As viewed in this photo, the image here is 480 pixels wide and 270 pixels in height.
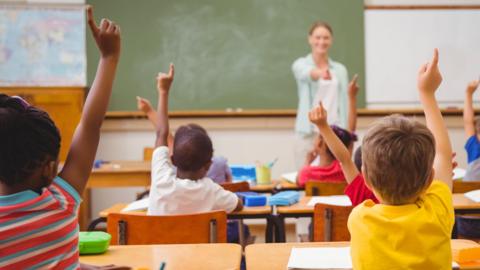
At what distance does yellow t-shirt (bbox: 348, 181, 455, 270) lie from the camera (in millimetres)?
1505

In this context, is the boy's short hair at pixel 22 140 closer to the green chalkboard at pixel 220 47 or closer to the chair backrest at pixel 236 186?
the chair backrest at pixel 236 186

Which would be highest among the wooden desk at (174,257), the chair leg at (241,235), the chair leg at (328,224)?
the wooden desk at (174,257)

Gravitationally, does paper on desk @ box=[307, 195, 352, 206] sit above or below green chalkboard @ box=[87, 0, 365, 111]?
below

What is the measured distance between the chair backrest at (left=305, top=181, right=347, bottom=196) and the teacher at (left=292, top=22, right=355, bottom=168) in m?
2.13

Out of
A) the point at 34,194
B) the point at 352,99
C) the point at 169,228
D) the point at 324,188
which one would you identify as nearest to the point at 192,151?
the point at 169,228

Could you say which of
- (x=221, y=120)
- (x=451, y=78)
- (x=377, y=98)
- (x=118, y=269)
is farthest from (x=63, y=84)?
(x=118, y=269)

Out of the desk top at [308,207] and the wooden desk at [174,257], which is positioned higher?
the wooden desk at [174,257]

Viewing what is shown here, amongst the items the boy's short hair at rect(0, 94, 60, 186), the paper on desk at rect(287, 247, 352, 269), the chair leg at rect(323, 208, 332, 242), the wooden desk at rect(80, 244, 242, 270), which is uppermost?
the boy's short hair at rect(0, 94, 60, 186)

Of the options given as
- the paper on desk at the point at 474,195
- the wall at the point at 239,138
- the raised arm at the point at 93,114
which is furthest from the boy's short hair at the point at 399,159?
the wall at the point at 239,138

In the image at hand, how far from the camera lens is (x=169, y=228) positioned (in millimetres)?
2373

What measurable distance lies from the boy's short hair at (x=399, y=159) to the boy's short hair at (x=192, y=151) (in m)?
1.42

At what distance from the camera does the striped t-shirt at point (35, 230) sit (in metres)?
1.35

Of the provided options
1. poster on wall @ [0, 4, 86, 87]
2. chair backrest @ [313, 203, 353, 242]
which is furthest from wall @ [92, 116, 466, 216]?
chair backrest @ [313, 203, 353, 242]

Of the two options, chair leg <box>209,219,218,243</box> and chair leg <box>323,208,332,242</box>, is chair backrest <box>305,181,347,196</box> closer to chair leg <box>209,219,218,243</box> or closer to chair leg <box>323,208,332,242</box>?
chair leg <box>323,208,332,242</box>
